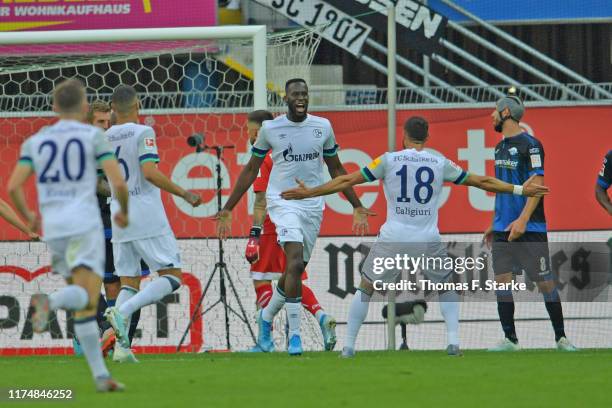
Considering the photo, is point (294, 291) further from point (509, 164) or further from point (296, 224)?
point (509, 164)

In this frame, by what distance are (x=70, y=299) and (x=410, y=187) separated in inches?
148

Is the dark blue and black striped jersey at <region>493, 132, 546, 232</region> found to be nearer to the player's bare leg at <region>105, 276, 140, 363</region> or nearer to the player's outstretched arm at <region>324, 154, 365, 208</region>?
the player's outstretched arm at <region>324, 154, 365, 208</region>

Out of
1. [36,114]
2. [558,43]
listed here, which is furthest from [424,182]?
[558,43]

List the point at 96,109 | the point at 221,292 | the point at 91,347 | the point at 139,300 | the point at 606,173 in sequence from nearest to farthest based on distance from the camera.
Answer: the point at 91,347 → the point at 139,300 → the point at 96,109 → the point at 606,173 → the point at 221,292

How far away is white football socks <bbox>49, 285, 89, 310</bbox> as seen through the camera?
7.18 m

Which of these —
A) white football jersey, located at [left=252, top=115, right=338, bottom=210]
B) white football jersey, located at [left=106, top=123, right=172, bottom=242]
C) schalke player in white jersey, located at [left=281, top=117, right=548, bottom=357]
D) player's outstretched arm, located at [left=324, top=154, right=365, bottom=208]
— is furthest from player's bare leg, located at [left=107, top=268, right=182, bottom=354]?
player's outstretched arm, located at [left=324, top=154, right=365, bottom=208]

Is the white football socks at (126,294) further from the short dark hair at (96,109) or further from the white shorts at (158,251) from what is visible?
the short dark hair at (96,109)


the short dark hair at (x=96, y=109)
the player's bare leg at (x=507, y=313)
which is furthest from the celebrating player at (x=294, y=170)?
the player's bare leg at (x=507, y=313)

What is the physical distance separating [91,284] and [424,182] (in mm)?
3585

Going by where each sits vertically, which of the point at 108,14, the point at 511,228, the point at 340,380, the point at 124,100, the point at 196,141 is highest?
the point at 108,14

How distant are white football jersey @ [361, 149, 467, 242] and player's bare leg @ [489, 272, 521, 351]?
5.43 ft

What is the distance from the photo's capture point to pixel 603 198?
11820 millimetres

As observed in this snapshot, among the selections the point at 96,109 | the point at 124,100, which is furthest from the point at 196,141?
the point at 124,100
